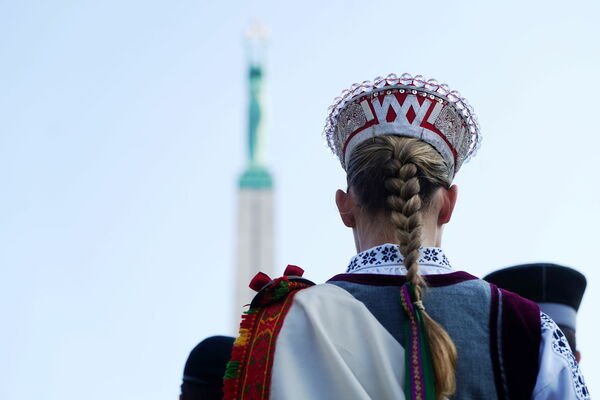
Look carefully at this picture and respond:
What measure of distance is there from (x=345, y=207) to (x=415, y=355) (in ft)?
1.27

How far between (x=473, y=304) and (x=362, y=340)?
0.24 meters

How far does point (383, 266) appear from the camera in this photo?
2115mm

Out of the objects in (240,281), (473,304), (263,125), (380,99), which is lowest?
(473,304)

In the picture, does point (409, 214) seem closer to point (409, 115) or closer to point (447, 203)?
point (447, 203)

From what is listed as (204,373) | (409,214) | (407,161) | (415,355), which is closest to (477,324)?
(415,355)

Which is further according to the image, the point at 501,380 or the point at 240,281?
the point at 240,281

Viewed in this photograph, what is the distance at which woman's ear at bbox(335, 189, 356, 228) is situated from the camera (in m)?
2.18

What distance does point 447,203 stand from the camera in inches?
84.4

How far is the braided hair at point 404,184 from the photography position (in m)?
2.02

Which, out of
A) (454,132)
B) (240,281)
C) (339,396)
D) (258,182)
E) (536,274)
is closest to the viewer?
(339,396)

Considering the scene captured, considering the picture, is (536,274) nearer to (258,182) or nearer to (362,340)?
(362,340)

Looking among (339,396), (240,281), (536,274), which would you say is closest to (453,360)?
(339,396)

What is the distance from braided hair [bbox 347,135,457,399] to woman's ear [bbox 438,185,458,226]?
0.05ft

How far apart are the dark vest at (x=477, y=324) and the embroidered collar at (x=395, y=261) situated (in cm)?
2
